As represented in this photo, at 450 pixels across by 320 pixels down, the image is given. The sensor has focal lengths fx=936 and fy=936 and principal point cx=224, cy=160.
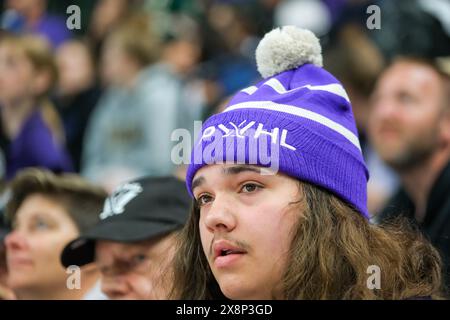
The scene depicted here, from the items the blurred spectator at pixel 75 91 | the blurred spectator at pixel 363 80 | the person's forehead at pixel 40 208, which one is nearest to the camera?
the person's forehead at pixel 40 208

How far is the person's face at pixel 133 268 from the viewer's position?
339 centimetres

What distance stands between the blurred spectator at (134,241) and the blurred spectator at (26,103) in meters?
2.45

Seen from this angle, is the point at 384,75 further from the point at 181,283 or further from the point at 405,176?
the point at 181,283

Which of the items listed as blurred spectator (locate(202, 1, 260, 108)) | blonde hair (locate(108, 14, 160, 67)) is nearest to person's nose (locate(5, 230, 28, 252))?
blurred spectator (locate(202, 1, 260, 108))

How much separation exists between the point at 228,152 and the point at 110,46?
14.1 ft

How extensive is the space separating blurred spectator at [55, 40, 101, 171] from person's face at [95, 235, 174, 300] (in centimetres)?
332

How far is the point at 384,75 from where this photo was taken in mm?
4820

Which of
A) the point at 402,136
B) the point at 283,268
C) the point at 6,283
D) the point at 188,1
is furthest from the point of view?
the point at 188,1

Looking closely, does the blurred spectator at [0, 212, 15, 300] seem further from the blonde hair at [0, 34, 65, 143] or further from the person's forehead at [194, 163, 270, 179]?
the blonde hair at [0, 34, 65, 143]

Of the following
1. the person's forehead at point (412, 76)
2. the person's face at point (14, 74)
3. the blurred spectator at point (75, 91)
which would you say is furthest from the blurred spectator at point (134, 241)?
the blurred spectator at point (75, 91)

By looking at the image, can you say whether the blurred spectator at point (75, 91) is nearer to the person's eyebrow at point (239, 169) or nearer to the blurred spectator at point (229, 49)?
the blurred spectator at point (229, 49)

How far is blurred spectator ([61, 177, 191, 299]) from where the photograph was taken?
3363 mm

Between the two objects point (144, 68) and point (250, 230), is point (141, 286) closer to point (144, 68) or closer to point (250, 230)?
point (250, 230)
